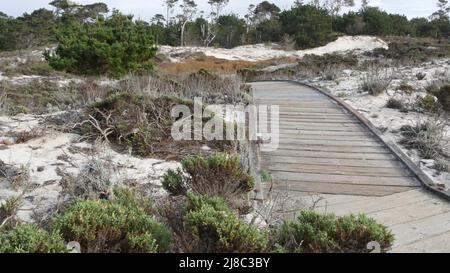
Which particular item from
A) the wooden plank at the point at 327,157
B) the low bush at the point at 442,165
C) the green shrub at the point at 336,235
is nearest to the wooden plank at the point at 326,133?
the wooden plank at the point at 327,157

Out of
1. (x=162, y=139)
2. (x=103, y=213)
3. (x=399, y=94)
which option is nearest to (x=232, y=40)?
(x=399, y=94)

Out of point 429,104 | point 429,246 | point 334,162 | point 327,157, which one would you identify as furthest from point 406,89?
point 429,246

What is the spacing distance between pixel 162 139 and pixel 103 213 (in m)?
3.13

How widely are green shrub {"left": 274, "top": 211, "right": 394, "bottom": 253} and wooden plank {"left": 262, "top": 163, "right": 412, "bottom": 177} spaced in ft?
8.25

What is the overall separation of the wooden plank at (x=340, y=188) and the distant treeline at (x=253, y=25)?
1204 inches

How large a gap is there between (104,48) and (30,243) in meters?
12.3

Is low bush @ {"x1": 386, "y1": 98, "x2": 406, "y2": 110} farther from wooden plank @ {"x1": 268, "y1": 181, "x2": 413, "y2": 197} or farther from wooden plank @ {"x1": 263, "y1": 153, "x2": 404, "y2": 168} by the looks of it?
wooden plank @ {"x1": 268, "y1": 181, "x2": 413, "y2": 197}

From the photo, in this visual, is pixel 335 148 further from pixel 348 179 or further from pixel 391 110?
pixel 391 110

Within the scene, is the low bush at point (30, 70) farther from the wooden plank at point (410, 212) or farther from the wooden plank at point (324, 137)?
the wooden plank at point (410, 212)

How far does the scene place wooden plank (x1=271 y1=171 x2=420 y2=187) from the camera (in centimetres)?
490

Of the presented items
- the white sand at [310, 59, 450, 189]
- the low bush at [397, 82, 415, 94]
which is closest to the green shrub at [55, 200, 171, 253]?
the white sand at [310, 59, 450, 189]

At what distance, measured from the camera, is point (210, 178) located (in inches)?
150
